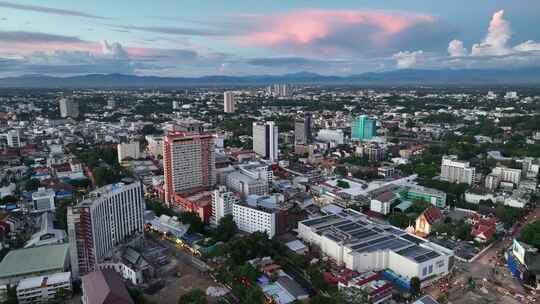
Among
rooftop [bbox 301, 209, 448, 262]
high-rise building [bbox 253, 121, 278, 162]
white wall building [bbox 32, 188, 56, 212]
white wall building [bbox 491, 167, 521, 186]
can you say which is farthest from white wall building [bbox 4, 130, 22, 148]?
white wall building [bbox 491, 167, 521, 186]

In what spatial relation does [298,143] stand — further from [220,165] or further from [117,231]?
[117,231]

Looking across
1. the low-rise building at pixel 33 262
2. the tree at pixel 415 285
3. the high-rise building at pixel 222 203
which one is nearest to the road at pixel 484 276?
the tree at pixel 415 285

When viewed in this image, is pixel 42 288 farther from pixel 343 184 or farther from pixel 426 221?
pixel 343 184

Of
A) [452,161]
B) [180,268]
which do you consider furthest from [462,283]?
[452,161]

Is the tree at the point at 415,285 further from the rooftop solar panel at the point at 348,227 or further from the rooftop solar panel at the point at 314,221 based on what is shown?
the rooftop solar panel at the point at 314,221

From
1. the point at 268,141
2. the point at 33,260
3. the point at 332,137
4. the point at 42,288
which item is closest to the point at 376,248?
the point at 42,288
